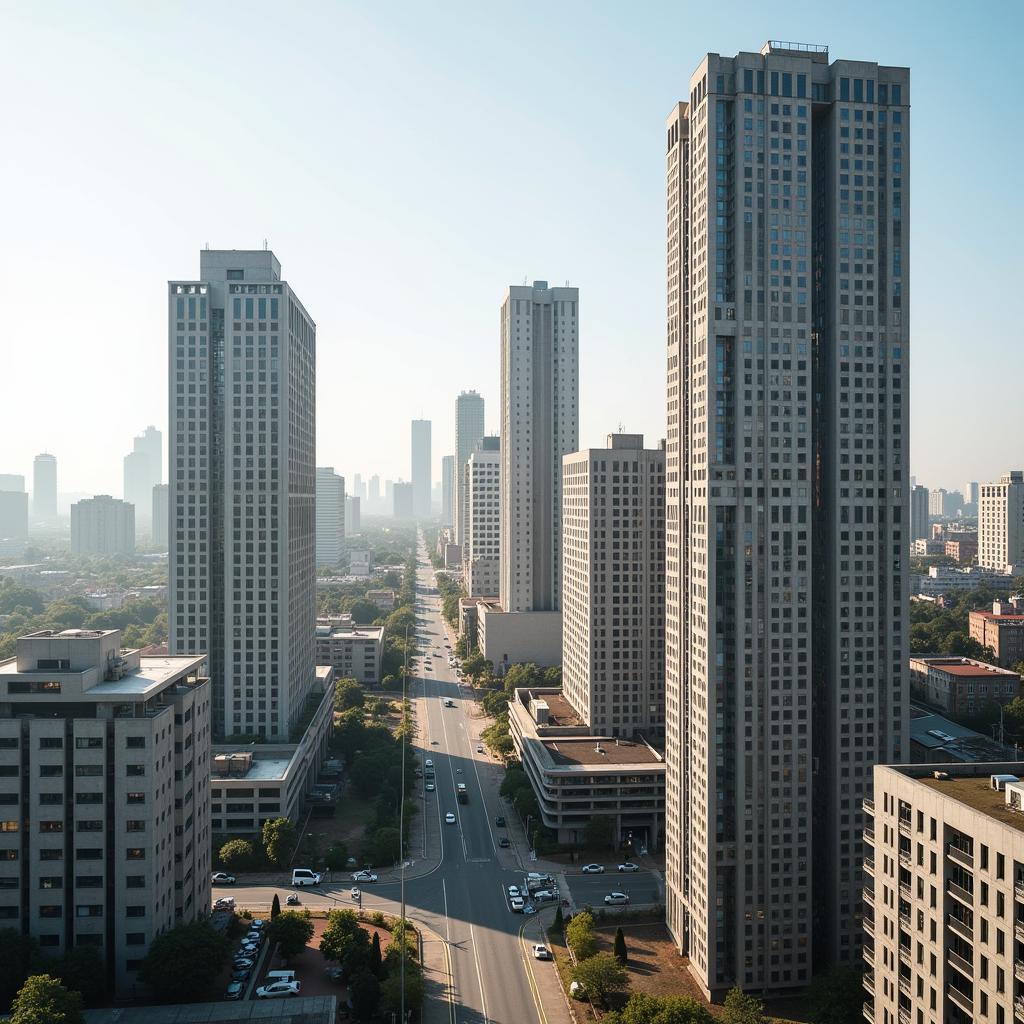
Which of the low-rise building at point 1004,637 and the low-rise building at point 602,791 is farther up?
the low-rise building at point 1004,637

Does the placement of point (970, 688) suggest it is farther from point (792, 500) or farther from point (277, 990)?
point (277, 990)

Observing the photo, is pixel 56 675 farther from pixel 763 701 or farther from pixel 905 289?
pixel 905 289

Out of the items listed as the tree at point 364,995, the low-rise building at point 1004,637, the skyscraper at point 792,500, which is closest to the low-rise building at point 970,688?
the low-rise building at point 1004,637

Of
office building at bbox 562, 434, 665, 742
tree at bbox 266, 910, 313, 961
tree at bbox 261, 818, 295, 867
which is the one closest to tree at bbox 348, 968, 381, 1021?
tree at bbox 266, 910, 313, 961

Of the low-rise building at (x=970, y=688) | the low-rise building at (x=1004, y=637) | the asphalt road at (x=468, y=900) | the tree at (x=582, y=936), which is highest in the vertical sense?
the low-rise building at (x=1004, y=637)

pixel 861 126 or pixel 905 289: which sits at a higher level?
pixel 861 126

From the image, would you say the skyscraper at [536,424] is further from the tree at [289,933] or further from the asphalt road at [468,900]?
the tree at [289,933]

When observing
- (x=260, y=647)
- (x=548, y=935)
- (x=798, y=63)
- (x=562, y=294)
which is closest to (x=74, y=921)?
(x=548, y=935)
